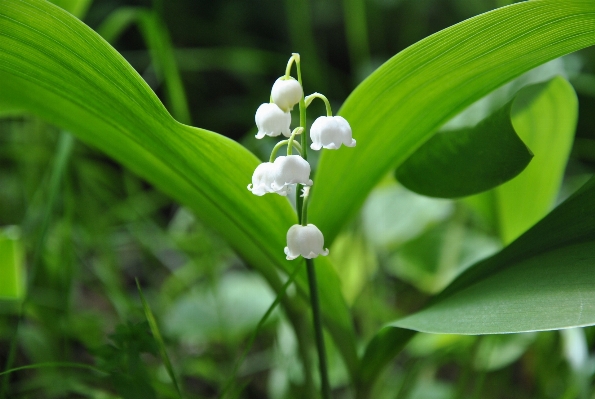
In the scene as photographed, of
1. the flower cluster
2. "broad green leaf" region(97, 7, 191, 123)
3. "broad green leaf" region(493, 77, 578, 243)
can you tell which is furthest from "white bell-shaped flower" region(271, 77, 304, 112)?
"broad green leaf" region(97, 7, 191, 123)

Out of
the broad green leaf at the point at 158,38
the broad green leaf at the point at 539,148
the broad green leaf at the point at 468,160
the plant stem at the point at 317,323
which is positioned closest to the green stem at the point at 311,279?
the plant stem at the point at 317,323

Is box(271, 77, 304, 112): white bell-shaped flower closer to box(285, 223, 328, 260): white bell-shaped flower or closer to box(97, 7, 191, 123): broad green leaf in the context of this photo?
box(285, 223, 328, 260): white bell-shaped flower

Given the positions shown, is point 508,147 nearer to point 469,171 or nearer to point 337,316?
point 469,171

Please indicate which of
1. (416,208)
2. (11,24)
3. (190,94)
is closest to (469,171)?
(11,24)

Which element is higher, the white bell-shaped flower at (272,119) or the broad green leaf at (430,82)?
the broad green leaf at (430,82)

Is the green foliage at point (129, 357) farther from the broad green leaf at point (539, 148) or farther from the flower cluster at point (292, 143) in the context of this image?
the broad green leaf at point (539, 148)

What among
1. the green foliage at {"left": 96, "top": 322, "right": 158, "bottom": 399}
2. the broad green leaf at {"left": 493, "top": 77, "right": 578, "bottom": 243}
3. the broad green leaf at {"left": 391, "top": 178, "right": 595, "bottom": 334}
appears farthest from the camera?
the broad green leaf at {"left": 493, "top": 77, "right": 578, "bottom": 243}
